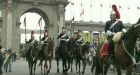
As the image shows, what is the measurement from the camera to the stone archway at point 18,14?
6494cm

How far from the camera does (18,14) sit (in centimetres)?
6562

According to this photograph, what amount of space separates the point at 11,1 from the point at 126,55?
5391 cm

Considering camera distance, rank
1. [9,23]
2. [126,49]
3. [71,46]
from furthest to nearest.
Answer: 1. [9,23]
2. [71,46]
3. [126,49]

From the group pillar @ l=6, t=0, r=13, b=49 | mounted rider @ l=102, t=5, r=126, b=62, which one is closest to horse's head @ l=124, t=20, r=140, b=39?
mounted rider @ l=102, t=5, r=126, b=62

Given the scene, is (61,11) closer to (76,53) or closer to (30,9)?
(30,9)

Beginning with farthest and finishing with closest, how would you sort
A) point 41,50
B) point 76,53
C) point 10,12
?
point 10,12
point 76,53
point 41,50

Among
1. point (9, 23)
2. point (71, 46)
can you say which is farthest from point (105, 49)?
point (9, 23)

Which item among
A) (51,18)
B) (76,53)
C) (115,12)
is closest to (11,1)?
(51,18)

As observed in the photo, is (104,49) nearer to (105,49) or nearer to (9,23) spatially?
(105,49)

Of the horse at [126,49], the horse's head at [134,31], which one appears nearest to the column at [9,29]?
the horse at [126,49]

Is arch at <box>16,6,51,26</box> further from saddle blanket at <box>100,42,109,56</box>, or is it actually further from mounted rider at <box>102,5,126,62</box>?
mounted rider at <box>102,5,126,62</box>

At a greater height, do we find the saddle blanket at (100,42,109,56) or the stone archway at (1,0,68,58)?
the stone archway at (1,0,68,58)

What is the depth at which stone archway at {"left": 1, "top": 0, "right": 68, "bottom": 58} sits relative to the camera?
213 feet

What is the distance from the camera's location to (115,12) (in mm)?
14336
